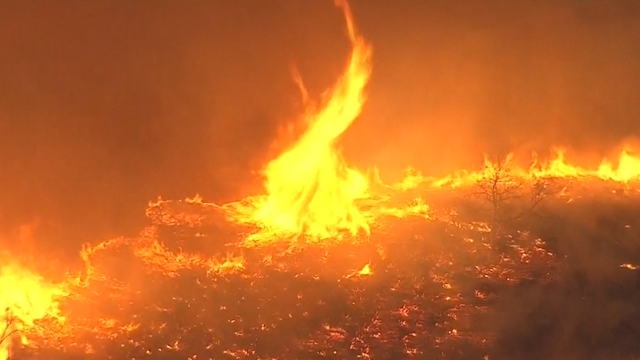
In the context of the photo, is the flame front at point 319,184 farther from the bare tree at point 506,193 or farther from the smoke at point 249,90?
the bare tree at point 506,193

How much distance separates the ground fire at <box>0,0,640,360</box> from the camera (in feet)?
36.8

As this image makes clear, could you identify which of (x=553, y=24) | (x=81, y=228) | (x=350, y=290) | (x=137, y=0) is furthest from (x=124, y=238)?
(x=553, y=24)

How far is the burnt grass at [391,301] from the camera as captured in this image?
11078 mm

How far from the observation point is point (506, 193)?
660 inches

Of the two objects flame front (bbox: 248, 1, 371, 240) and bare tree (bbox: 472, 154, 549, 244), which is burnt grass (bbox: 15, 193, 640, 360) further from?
flame front (bbox: 248, 1, 371, 240)

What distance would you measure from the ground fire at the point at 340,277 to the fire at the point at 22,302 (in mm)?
34

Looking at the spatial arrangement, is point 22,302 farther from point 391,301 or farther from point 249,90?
point 249,90

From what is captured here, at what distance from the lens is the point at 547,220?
615 inches

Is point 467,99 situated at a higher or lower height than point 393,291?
higher

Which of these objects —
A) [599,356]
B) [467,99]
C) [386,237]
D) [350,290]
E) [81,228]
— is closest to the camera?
[599,356]

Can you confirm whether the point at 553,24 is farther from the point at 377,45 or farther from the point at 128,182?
the point at 128,182

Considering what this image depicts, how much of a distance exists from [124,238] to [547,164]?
1369cm

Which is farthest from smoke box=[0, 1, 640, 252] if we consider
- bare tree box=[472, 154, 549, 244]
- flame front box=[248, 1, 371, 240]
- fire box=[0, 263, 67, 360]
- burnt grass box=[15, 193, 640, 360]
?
burnt grass box=[15, 193, 640, 360]

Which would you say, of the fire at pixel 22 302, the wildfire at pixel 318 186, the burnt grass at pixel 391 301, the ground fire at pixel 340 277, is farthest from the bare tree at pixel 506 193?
the fire at pixel 22 302
